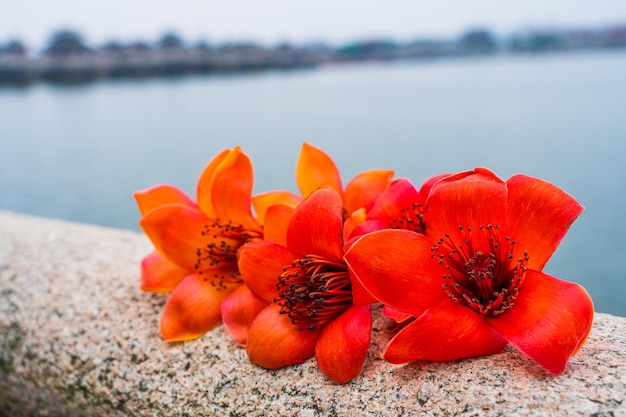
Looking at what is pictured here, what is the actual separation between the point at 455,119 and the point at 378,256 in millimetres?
2996

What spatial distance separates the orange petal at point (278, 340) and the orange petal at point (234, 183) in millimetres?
141

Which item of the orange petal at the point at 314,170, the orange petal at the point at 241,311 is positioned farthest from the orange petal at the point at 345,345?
the orange petal at the point at 314,170

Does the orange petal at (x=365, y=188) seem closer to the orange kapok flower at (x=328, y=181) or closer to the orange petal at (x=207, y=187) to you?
the orange kapok flower at (x=328, y=181)

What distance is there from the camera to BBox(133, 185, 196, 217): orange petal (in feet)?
2.64

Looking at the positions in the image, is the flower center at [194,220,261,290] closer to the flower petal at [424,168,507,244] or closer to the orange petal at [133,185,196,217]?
the orange petal at [133,185,196,217]

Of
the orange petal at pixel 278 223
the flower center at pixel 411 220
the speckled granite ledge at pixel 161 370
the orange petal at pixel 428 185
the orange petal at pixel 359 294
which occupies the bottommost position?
the speckled granite ledge at pixel 161 370

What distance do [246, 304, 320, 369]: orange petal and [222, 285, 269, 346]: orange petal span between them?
0.13 feet

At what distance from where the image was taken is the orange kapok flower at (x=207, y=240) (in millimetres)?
720

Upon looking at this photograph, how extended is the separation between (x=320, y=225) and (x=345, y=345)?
0.12 meters

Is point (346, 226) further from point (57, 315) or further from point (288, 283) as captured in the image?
point (57, 315)

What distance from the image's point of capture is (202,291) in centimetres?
74

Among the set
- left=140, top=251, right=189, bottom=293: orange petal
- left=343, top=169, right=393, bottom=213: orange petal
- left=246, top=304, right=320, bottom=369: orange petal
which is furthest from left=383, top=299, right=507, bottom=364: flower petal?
left=140, top=251, right=189, bottom=293: orange petal

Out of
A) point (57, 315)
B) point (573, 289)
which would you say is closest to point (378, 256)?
point (573, 289)

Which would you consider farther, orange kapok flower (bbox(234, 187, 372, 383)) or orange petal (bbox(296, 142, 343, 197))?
orange petal (bbox(296, 142, 343, 197))
